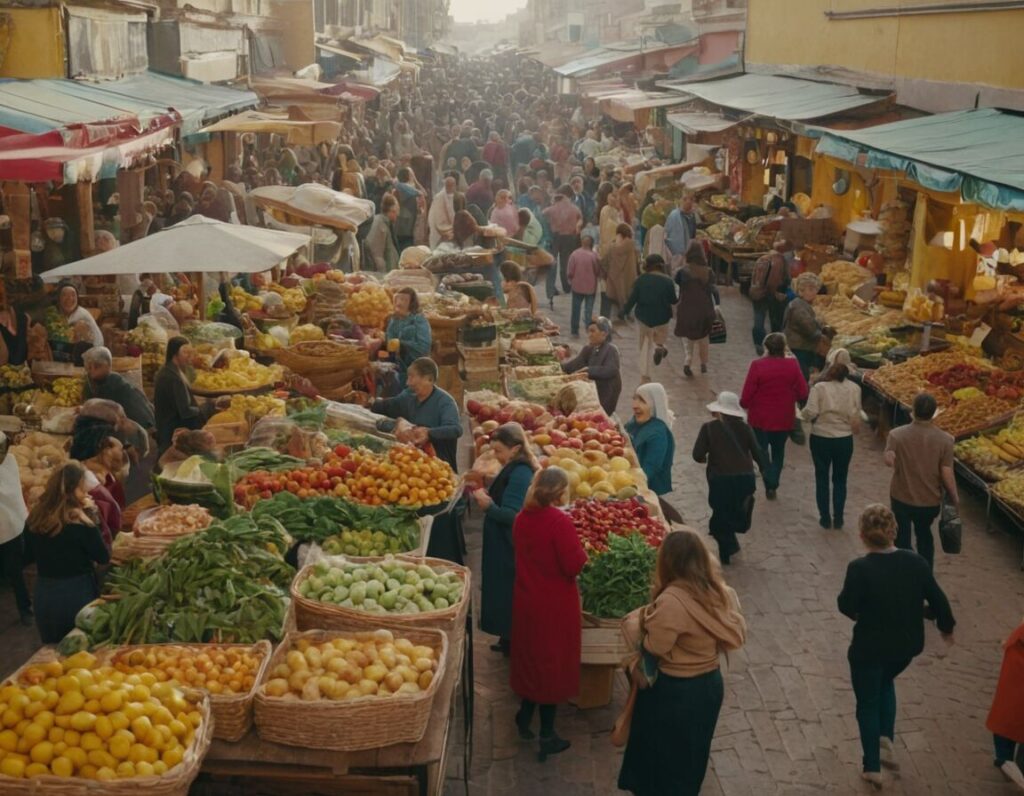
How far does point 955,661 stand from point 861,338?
655cm

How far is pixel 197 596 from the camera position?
5977mm

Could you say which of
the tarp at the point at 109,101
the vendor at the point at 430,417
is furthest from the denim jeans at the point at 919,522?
the tarp at the point at 109,101

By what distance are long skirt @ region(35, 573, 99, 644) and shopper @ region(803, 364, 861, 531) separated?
558 centimetres

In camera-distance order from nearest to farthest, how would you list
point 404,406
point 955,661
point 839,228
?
point 955,661
point 404,406
point 839,228

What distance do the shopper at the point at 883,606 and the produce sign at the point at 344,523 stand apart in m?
2.53

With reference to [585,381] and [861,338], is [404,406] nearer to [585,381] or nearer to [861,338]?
[585,381]

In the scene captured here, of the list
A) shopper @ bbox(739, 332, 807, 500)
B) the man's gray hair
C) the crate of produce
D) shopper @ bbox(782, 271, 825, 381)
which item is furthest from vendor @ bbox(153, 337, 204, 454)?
shopper @ bbox(782, 271, 825, 381)

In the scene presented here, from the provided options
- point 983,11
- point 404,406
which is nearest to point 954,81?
point 983,11

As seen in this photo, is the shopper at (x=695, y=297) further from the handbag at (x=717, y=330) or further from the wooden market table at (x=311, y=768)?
the wooden market table at (x=311, y=768)

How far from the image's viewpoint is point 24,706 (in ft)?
15.5

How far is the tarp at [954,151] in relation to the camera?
414 inches

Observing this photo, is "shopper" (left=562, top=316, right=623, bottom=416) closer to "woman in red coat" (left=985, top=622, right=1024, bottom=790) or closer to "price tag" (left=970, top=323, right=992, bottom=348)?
"price tag" (left=970, top=323, right=992, bottom=348)

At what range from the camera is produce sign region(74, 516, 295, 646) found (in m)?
5.77

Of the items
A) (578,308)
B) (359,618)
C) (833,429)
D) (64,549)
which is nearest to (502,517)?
(359,618)
